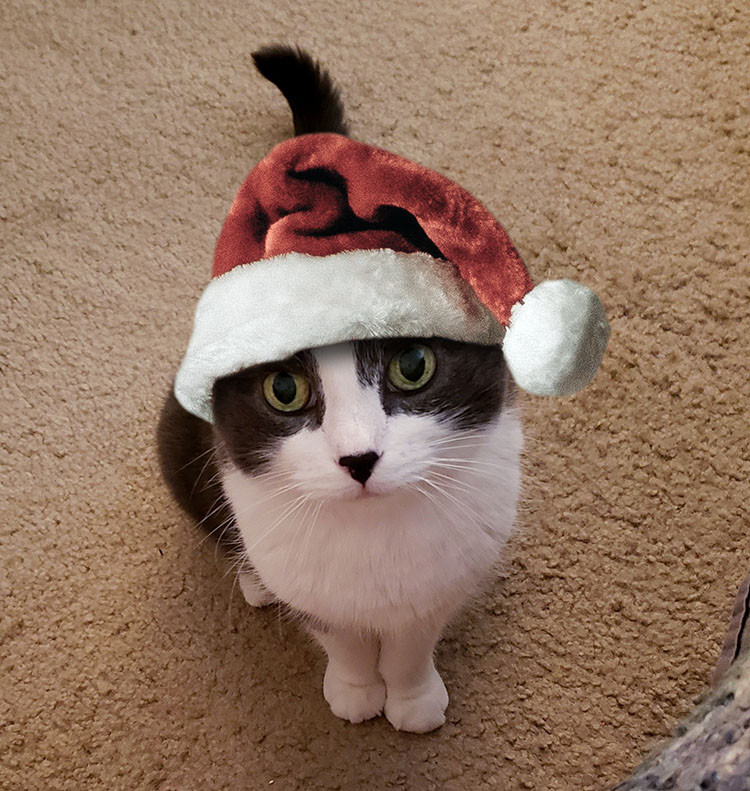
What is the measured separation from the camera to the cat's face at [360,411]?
629 mm

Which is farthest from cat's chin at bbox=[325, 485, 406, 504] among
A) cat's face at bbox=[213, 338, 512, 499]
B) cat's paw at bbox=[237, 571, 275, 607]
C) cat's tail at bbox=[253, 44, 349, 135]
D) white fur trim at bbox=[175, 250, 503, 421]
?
cat's tail at bbox=[253, 44, 349, 135]

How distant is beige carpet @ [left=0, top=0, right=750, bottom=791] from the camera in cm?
101

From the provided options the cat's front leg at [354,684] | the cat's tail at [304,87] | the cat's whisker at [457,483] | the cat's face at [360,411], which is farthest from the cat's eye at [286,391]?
the cat's tail at [304,87]

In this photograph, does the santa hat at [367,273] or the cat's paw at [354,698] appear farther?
the cat's paw at [354,698]

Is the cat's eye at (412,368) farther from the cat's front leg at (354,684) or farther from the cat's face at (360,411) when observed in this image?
the cat's front leg at (354,684)

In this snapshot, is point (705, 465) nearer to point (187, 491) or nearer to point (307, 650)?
point (307, 650)

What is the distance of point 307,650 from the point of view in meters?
1.07

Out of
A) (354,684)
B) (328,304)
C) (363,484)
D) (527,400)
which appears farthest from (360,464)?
(527,400)

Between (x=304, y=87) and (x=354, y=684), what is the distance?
760 mm

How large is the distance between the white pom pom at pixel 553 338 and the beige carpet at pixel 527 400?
0.49 meters

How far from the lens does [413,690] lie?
0.98 meters

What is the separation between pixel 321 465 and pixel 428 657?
426 mm

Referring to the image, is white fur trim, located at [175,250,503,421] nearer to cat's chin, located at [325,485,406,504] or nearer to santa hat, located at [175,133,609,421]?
santa hat, located at [175,133,609,421]

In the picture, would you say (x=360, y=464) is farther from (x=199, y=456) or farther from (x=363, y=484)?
(x=199, y=456)
